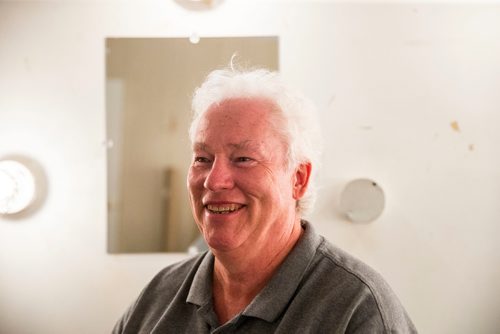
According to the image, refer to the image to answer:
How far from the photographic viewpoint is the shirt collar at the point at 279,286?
95 centimetres

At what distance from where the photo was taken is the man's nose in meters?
0.97

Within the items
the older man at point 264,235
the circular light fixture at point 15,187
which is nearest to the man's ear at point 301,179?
the older man at point 264,235

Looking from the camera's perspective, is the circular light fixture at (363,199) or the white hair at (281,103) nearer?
the white hair at (281,103)

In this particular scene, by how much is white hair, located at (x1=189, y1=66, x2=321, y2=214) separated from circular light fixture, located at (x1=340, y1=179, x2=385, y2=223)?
0.42m

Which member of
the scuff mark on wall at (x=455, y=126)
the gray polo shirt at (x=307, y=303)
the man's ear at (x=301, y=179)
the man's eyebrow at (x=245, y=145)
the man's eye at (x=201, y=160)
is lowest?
the gray polo shirt at (x=307, y=303)

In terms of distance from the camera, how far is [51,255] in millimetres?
1572

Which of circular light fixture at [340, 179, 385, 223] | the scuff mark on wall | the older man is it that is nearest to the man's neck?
the older man

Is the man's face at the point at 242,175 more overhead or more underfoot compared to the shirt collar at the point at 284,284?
more overhead

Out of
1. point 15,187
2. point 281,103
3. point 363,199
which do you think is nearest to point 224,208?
point 281,103

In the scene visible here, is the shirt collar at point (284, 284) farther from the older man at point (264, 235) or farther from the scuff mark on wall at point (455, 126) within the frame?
the scuff mark on wall at point (455, 126)

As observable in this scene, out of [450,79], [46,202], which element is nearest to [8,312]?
[46,202]

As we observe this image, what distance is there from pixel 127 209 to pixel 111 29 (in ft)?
1.72

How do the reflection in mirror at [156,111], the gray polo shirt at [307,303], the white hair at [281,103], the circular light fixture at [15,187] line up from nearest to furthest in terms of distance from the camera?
the gray polo shirt at [307,303] < the white hair at [281,103] < the circular light fixture at [15,187] < the reflection in mirror at [156,111]

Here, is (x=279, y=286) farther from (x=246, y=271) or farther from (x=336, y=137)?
(x=336, y=137)
